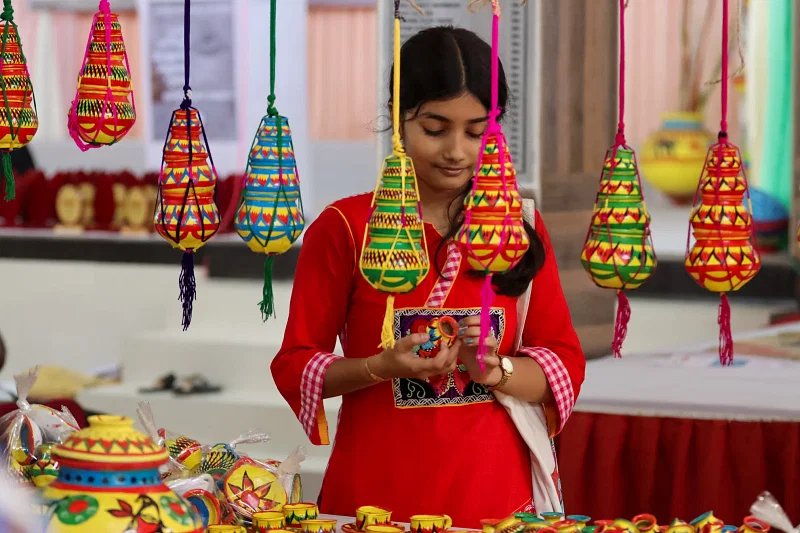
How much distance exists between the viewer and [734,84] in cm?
660

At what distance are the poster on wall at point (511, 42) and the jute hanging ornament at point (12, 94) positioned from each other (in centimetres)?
127

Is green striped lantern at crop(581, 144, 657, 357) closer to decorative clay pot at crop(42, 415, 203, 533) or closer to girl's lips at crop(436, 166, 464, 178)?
girl's lips at crop(436, 166, 464, 178)

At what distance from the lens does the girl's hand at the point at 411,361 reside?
4.31ft

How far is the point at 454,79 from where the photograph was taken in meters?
1.40

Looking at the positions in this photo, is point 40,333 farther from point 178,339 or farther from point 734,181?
point 734,181

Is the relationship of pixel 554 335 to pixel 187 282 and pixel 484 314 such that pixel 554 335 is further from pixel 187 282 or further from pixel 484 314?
pixel 187 282

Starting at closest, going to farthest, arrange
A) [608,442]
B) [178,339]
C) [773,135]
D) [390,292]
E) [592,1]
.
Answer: [390,292] < [608,442] < [592,1] < [178,339] < [773,135]

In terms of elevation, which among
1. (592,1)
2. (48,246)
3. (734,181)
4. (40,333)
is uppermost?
(592,1)

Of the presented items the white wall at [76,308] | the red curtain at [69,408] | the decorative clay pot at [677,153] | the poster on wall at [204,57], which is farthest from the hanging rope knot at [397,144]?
the decorative clay pot at [677,153]

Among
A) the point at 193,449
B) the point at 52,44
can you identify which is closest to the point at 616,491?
the point at 193,449

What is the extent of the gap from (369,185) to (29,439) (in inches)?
248

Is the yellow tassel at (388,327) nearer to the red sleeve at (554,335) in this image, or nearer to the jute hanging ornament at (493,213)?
the jute hanging ornament at (493,213)

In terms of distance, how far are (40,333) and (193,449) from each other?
13.9 ft

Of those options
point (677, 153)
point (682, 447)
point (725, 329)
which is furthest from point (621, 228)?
point (677, 153)
